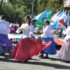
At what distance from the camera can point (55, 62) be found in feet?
49.4

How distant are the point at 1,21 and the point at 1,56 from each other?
1.98 metres

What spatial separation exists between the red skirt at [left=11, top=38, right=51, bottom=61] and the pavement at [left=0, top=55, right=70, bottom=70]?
0.82 feet

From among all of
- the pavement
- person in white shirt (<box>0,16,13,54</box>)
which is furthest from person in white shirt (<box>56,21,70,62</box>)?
person in white shirt (<box>0,16,13,54</box>)

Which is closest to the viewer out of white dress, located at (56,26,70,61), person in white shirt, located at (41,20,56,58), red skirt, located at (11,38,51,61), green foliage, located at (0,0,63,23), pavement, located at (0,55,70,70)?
pavement, located at (0,55,70,70)

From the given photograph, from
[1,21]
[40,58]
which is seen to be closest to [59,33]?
[40,58]

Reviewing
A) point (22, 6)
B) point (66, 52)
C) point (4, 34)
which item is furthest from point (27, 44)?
point (22, 6)

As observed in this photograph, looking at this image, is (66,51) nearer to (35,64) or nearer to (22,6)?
(35,64)

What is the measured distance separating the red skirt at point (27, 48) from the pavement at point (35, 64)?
0.25 m

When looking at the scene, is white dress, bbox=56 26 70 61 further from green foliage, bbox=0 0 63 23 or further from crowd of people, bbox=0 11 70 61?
green foliage, bbox=0 0 63 23

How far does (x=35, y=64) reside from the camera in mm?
14250

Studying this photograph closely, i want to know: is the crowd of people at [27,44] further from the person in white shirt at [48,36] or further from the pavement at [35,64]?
the pavement at [35,64]

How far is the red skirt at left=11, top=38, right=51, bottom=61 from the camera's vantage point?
14344 millimetres

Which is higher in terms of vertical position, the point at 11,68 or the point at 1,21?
the point at 1,21

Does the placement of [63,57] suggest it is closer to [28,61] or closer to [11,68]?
[28,61]
